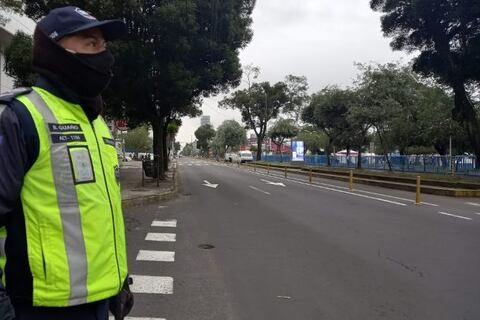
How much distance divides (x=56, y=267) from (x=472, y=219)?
11.9m

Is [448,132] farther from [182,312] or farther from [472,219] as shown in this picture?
[182,312]

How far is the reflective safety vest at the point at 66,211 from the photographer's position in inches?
71.3

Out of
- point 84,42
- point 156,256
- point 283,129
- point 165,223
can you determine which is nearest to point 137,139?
point 283,129

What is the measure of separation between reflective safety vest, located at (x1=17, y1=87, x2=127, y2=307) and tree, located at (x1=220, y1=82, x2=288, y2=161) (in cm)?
5660

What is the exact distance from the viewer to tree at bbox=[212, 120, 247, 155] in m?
96.8

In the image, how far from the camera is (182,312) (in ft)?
16.0

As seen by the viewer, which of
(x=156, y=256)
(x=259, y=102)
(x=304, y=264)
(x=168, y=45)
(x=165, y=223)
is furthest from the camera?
(x=259, y=102)

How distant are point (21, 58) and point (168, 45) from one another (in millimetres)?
5027

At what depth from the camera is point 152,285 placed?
5836mm

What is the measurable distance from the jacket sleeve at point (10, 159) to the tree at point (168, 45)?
47.9ft

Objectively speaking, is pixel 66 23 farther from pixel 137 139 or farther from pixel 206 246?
pixel 137 139

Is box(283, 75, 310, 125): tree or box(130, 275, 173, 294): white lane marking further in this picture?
box(283, 75, 310, 125): tree

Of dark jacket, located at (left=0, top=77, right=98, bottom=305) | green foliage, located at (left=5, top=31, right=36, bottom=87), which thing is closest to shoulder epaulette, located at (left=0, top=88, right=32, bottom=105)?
dark jacket, located at (left=0, top=77, right=98, bottom=305)

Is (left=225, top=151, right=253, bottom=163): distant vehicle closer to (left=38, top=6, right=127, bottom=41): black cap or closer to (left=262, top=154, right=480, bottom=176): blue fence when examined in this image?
(left=262, top=154, right=480, bottom=176): blue fence
